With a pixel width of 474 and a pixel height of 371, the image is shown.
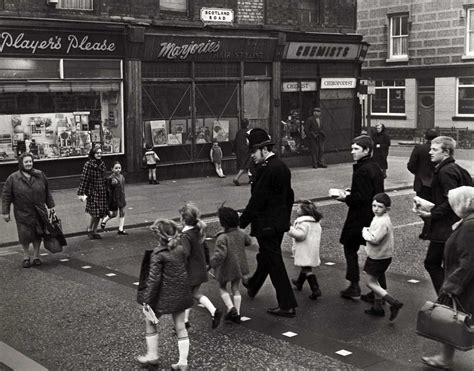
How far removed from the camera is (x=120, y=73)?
19.3m

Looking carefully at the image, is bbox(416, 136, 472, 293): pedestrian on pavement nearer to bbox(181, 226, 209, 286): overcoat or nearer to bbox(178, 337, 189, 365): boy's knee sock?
bbox(181, 226, 209, 286): overcoat

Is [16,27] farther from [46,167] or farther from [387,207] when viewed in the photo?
[387,207]

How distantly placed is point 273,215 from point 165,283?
1.99 meters

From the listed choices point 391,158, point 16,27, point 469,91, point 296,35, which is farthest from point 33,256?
point 469,91

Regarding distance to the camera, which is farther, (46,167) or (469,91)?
(469,91)

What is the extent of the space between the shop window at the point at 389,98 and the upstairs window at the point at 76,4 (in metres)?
21.6

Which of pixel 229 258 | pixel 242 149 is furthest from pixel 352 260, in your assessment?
pixel 242 149

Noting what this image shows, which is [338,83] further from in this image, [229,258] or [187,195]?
[229,258]

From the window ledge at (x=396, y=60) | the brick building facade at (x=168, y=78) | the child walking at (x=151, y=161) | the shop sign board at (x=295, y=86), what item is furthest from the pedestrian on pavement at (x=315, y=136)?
the window ledge at (x=396, y=60)

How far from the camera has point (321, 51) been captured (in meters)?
24.4

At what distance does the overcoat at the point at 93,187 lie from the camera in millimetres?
12594

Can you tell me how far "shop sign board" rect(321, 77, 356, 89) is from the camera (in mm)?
24734

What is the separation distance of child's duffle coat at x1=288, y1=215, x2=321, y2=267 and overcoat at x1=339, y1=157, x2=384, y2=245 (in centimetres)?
45

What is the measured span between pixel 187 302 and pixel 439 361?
230cm
